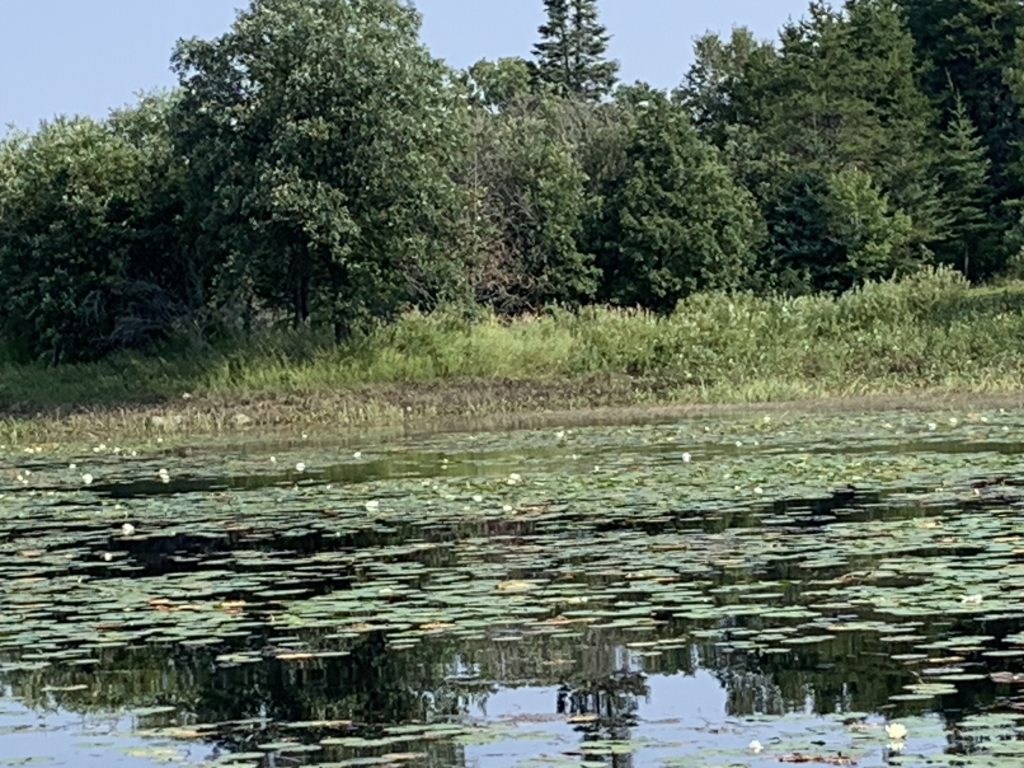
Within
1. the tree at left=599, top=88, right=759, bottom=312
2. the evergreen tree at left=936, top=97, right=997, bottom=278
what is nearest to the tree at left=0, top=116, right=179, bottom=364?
the tree at left=599, top=88, right=759, bottom=312

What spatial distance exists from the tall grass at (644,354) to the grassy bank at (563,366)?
0.13 feet

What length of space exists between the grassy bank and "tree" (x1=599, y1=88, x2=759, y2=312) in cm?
1048

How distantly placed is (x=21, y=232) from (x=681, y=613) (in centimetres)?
3388

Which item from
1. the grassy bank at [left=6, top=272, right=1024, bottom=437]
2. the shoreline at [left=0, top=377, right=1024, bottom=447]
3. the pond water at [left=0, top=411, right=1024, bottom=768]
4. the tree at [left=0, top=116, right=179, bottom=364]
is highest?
the tree at [left=0, top=116, right=179, bottom=364]

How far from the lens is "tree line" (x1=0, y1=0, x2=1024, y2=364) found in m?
35.9

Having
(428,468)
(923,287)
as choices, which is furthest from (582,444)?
(923,287)

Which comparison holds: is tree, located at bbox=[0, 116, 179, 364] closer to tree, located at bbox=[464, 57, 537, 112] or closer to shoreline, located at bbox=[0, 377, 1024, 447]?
shoreline, located at bbox=[0, 377, 1024, 447]

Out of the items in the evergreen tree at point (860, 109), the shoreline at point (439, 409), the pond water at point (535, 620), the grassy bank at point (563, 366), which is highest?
the evergreen tree at point (860, 109)

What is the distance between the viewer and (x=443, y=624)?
32.8 ft

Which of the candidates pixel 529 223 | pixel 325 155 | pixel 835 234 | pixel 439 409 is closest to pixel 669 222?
pixel 529 223

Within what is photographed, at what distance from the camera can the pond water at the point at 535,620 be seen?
7371 mm

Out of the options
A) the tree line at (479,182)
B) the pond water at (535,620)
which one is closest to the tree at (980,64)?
the tree line at (479,182)

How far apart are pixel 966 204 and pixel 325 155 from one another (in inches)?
1408

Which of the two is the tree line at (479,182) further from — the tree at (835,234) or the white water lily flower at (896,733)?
the white water lily flower at (896,733)
